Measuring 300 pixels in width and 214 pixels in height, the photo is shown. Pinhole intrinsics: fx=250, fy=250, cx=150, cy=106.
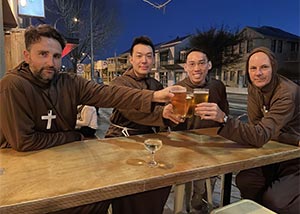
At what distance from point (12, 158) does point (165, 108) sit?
39.2 inches

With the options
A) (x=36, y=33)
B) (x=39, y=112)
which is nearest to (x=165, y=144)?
(x=39, y=112)

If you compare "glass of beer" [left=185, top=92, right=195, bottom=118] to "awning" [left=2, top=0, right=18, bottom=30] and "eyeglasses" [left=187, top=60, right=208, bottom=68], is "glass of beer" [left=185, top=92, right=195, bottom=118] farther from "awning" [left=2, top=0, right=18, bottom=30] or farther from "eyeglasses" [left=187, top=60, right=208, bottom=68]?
"awning" [left=2, top=0, right=18, bottom=30]

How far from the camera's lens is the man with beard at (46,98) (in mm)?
1377

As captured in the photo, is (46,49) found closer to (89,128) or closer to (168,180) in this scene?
(168,180)

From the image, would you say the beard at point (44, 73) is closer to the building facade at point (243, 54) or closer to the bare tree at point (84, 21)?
the building facade at point (243, 54)

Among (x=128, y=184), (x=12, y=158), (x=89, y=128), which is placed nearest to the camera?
(x=128, y=184)

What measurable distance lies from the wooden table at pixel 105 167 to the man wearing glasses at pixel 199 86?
2.05ft

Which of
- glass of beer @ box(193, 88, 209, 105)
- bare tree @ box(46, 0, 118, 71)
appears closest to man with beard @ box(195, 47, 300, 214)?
glass of beer @ box(193, 88, 209, 105)

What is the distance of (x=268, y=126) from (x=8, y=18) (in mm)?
→ 3278

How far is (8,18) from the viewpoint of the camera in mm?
3203

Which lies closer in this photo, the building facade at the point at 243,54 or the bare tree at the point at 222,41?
the building facade at the point at 243,54

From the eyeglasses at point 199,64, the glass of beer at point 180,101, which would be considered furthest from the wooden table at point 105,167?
the eyeglasses at point 199,64

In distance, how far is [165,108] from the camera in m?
1.79

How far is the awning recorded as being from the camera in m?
2.89
